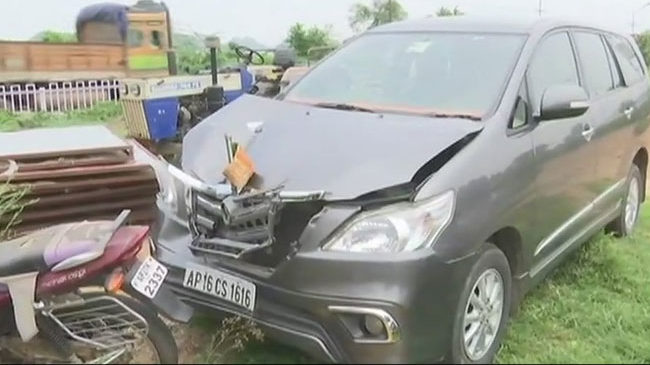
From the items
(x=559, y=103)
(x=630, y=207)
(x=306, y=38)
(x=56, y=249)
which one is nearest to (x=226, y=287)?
(x=56, y=249)

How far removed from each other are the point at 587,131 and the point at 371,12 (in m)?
5.84

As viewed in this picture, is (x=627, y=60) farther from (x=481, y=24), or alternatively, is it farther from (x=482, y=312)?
(x=482, y=312)

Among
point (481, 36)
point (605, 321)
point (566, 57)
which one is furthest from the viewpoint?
point (566, 57)

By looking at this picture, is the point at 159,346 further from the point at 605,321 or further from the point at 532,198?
the point at 605,321

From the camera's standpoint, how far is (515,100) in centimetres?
334

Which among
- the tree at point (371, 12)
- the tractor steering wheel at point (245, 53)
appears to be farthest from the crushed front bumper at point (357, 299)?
the tractor steering wheel at point (245, 53)

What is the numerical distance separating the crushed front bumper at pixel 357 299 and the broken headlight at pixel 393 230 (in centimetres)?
5

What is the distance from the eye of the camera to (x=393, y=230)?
2578mm

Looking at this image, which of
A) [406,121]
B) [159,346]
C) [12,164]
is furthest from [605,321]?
[12,164]

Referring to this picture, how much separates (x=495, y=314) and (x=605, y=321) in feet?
3.12

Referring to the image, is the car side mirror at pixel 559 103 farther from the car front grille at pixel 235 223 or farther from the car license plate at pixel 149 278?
the car license plate at pixel 149 278

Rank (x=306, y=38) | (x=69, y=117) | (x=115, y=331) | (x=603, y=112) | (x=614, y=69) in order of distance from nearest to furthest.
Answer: (x=115, y=331), (x=603, y=112), (x=614, y=69), (x=69, y=117), (x=306, y=38)

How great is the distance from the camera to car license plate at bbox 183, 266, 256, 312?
2.60m

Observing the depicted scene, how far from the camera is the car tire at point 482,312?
8.57ft
